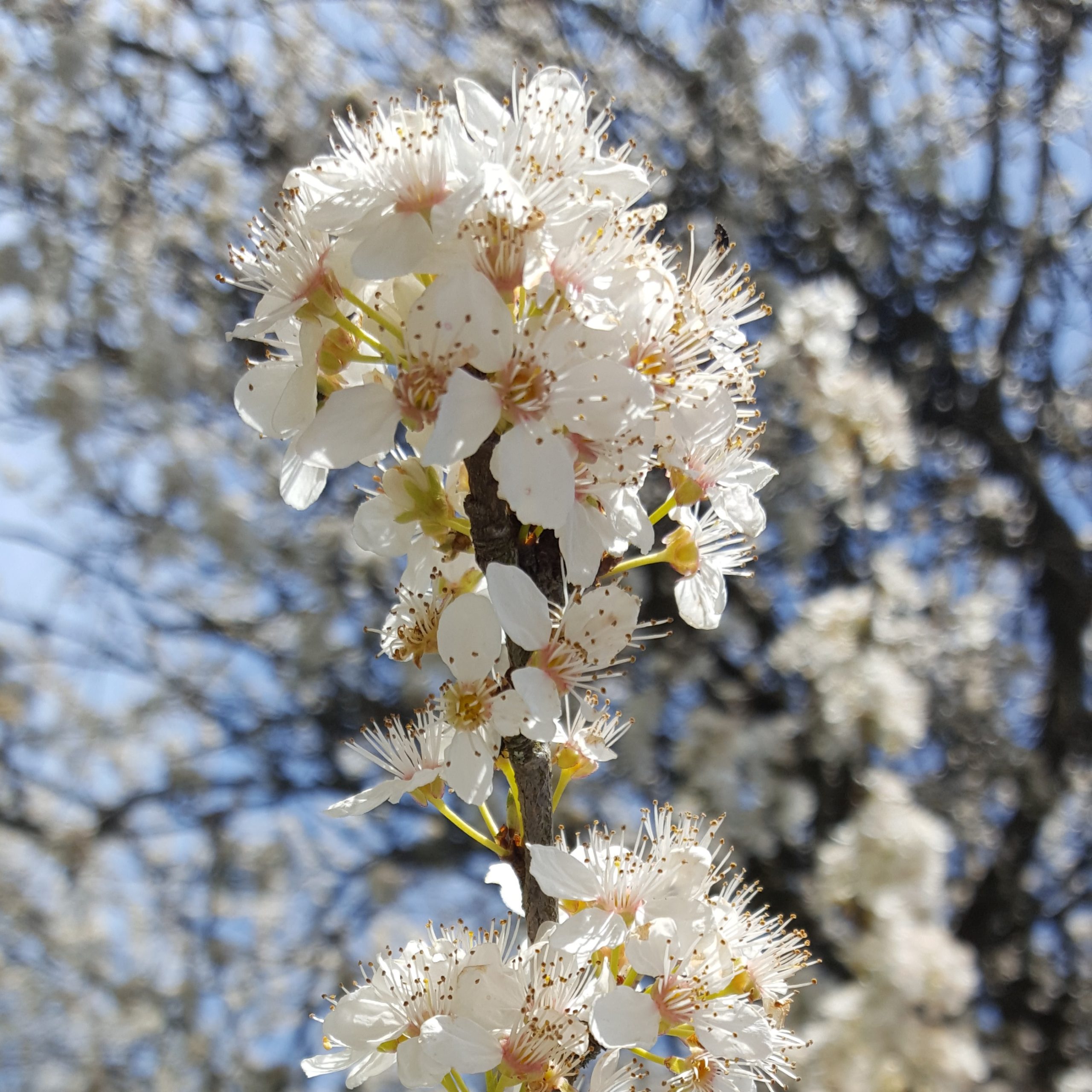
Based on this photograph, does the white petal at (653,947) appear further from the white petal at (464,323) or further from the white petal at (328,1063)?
the white petal at (464,323)

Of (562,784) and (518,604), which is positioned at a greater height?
(518,604)

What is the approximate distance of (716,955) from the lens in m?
0.81

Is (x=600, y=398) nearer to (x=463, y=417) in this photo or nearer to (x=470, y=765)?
(x=463, y=417)

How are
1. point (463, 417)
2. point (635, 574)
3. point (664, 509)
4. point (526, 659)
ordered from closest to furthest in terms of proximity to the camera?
1. point (463, 417)
2. point (526, 659)
3. point (664, 509)
4. point (635, 574)

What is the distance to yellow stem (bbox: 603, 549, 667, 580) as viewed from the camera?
0.85m

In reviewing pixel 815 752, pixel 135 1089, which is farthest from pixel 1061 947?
pixel 135 1089

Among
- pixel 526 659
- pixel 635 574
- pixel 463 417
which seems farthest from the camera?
pixel 635 574

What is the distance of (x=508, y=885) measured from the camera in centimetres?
83

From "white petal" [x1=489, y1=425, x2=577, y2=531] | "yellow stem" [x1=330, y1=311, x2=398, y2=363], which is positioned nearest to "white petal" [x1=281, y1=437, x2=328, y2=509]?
"yellow stem" [x1=330, y1=311, x2=398, y2=363]

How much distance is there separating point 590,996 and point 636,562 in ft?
1.06

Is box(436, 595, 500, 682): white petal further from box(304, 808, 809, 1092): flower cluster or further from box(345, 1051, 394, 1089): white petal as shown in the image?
box(345, 1051, 394, 1089): white petal

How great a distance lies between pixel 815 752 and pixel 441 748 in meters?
2.77

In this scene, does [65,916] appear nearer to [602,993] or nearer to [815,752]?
[815,752]

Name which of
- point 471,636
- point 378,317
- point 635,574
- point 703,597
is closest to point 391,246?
point 378,317
